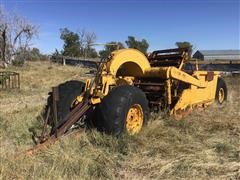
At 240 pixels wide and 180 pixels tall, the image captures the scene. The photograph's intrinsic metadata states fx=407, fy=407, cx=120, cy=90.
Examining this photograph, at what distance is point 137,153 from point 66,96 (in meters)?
2.24

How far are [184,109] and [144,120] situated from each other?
1981mm

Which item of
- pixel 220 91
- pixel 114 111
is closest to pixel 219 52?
pixel 220 91

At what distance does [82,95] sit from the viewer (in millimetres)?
7410

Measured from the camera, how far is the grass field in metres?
5.16

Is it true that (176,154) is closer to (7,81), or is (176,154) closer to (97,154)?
(97,154)

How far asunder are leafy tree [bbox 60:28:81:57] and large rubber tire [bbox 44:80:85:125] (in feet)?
148

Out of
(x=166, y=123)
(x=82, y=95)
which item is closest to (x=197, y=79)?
(x=166, y=123)

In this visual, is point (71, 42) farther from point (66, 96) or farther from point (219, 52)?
point (66, 96)

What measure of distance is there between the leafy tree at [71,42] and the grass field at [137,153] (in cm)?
4494

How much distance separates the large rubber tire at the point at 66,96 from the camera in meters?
7.59

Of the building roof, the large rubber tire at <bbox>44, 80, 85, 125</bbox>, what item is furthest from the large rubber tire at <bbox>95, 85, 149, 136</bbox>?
the building roof

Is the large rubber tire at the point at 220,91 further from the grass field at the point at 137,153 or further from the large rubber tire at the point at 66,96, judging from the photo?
the large rubber tire at the point at 66,96

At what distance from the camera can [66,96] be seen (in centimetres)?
779

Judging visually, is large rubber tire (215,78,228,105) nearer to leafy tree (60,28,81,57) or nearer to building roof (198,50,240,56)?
leafy tree (60,28,81,57)
